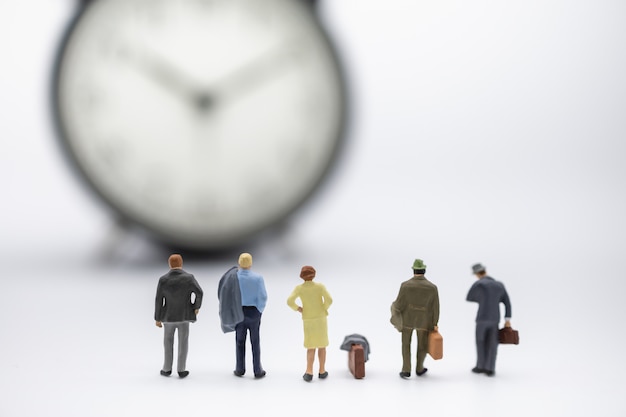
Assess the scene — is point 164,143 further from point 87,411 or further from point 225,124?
point 87,411

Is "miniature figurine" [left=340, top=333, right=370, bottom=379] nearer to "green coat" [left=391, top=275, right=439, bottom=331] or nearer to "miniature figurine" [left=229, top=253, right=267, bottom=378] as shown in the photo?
"green coat" [left=391, top=275, right=439, bottom=331]

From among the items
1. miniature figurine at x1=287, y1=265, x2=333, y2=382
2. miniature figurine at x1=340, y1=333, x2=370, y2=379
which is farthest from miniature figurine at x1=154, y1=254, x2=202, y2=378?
miniature figurine at x1=340, y1=333, x2=370, y2=379

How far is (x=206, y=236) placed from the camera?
3.68 meters

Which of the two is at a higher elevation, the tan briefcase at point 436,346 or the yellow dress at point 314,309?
the yellow dress at point 314,309

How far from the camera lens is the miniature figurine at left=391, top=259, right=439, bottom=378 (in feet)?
9.12

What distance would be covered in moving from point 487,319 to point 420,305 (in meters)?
0.18

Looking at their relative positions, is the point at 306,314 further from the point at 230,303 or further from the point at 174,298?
the point at 174,298

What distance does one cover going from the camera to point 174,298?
2785 millimetres

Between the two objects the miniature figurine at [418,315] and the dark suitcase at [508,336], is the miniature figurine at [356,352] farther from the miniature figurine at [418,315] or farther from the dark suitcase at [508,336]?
the dark suitcase at [508,336]

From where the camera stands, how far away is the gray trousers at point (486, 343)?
2770mm

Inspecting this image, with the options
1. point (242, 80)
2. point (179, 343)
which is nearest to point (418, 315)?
point (179, 343)

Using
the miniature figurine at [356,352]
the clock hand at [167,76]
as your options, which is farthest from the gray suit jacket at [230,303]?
the clock hand at [167,76]

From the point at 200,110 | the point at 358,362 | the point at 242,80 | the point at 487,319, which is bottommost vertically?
the point at 358,362

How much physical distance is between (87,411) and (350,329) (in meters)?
0.89
